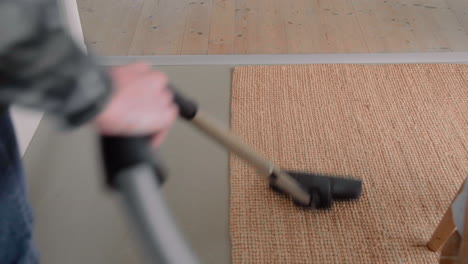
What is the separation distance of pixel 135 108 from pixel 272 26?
1.95 m

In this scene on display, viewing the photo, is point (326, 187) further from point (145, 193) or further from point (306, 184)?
point (145, 193)

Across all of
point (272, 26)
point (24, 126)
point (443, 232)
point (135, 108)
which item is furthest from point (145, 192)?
point (272, 26)

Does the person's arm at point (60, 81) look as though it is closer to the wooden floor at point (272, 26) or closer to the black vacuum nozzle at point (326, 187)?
the black vacuum nozzle at point (326, 187)

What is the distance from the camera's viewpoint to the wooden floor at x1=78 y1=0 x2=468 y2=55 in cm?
223

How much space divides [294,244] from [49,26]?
1.02m

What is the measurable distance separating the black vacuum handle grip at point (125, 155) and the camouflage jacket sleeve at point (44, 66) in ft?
0.16

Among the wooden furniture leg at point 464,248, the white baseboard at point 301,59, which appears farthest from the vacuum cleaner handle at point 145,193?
the white baseboard at point 301,59

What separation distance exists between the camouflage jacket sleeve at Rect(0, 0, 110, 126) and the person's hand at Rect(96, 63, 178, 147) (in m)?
0.02

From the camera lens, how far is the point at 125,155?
54 cm

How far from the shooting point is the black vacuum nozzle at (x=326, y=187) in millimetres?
1396

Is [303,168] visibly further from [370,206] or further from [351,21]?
[351,21]

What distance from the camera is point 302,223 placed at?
4.62 ft

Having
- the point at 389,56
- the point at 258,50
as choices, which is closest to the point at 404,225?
the point at 389,56

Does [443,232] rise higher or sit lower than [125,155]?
lower
